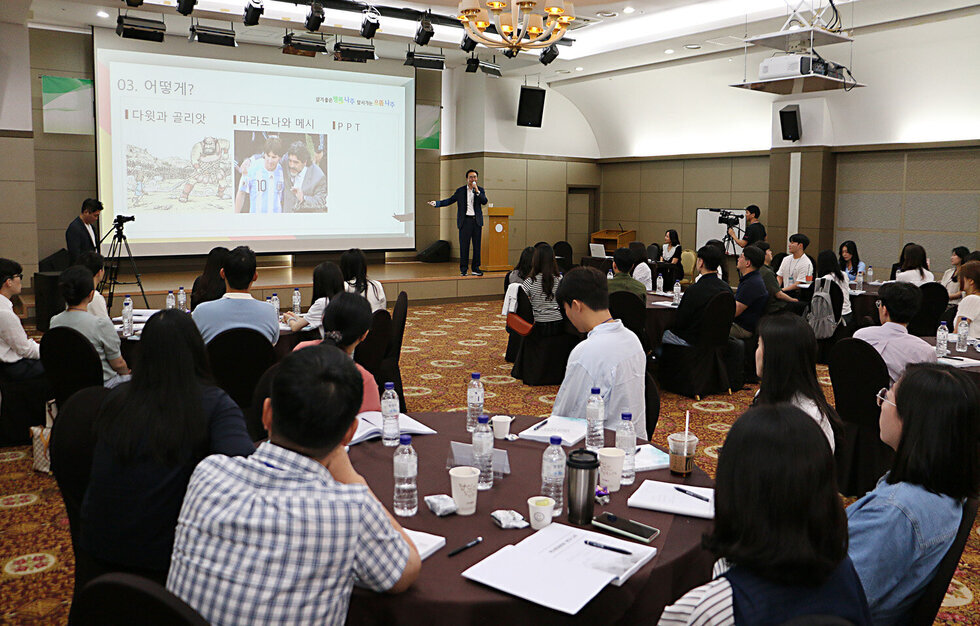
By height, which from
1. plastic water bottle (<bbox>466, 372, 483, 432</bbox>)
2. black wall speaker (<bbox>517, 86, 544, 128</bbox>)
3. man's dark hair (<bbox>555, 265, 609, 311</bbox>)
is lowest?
plastic water bottle (<bbox>466, 372, 483, 432</bbox>)

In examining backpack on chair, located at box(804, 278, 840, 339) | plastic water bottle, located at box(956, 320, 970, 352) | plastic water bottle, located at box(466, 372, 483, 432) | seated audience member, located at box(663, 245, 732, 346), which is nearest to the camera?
plastic water bottle, located at box(466, 372, 483, 432)

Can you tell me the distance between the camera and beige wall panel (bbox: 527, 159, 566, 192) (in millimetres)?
15391

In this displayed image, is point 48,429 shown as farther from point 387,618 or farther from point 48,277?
point 48,277

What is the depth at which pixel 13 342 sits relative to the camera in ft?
15.8

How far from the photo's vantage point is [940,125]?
1073cm

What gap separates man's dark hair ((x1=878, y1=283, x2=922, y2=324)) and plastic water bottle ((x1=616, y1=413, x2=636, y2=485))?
237 centimetres

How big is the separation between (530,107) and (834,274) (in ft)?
26.8

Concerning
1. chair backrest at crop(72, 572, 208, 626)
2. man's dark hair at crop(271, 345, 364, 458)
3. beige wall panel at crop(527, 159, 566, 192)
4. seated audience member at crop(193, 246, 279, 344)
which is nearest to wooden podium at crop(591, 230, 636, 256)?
beige wall panel at crop(527, 159, 566, 192)

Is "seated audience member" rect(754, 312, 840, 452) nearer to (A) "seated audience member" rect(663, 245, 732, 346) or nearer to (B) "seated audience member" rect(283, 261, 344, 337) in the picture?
(B) "seated audience member" rect(283, 261, 344, 337)

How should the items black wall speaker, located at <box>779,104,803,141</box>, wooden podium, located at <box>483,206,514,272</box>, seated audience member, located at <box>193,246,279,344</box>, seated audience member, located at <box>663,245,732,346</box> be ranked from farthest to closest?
1. wooden podium, located at <box>483,206,514,272</box>
2. black wall speaker, located at <box>779,104,803,141</box>
3. seated audience member, located at <box>663,245,732,346</box>
4. seated audience member, located at <box>193,246,279,344</box>

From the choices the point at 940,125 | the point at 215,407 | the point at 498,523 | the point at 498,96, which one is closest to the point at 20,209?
the point at 498,96

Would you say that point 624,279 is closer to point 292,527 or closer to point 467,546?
point 467,546

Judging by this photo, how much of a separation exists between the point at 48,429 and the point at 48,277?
4889 millimetres

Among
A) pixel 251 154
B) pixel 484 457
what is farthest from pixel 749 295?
pixel 251 154
